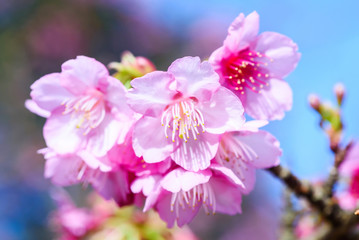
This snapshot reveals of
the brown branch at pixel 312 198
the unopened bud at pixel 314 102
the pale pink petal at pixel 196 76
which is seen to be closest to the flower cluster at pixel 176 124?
the pale pink petal at pixel 196 76

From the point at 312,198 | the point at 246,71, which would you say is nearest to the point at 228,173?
the point at 246,71

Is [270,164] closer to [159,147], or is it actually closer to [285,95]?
[285,95]

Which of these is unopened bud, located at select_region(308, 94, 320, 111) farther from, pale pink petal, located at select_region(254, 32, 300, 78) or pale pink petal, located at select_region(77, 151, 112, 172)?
pale pink petal, located at select_region(77, 151, 112, 172)

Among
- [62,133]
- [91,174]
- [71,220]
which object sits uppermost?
[62,133]

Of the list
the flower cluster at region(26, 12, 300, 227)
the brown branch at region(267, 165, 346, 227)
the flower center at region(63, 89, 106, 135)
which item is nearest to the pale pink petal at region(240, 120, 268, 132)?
the flower cluster at region(26, 12, 300, 227)

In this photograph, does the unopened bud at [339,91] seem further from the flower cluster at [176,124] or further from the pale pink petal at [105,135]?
the pale pink petal at [105,135]

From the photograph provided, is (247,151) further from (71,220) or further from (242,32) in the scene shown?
(71,220)
